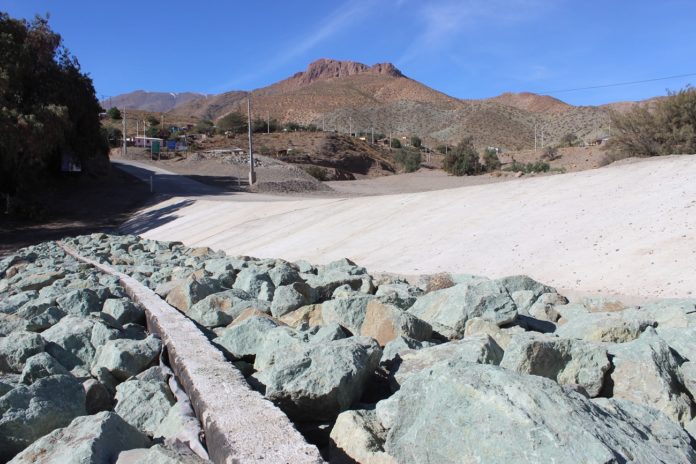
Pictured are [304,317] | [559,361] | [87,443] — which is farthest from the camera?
[304,317]

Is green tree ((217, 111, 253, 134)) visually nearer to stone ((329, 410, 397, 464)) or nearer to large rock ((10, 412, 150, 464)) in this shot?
large rock ((10, 412, 150, 464))

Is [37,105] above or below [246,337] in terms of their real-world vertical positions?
above

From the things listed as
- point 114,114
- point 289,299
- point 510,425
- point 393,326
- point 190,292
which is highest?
point 114,114

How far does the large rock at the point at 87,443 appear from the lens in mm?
2715

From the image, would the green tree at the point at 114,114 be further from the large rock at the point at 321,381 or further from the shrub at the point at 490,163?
the large rock at the point at 321,381

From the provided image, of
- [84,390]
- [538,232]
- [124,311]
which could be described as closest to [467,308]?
[84,390]

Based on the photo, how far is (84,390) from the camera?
376 centimetres

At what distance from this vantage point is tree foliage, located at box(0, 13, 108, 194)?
27.0 metres

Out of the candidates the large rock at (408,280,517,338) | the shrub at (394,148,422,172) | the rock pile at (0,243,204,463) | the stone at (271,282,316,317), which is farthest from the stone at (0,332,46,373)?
the shrub at (394,148,422,172)

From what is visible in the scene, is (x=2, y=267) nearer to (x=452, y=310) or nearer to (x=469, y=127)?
(x=452, y=310)

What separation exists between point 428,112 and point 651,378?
100 meters

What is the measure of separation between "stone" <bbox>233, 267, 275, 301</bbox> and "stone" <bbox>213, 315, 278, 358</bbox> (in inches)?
85.6

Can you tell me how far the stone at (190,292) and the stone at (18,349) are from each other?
1.99 meters

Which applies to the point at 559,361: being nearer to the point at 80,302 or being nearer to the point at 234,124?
the point at 80,302
